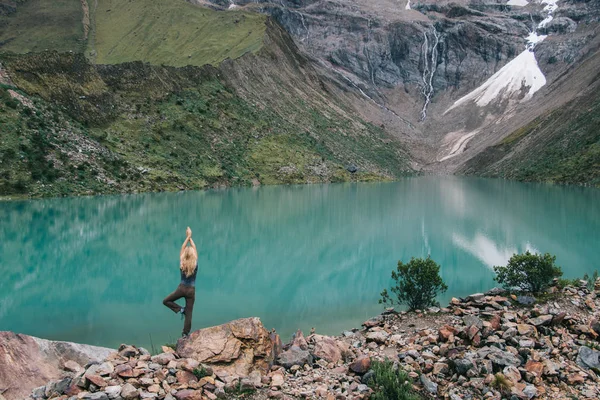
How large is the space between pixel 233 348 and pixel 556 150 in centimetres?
9136

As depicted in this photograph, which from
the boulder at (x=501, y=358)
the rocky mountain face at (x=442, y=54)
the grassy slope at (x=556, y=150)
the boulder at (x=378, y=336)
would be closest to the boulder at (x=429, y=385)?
the boulder at (x=501, y=358)

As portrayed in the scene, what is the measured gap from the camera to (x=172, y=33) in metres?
119

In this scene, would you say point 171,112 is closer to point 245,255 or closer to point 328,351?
point 245,255

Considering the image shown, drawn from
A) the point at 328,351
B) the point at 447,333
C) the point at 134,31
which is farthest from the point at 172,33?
the point at 447,333

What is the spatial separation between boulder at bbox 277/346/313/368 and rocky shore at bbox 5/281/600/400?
2 cm

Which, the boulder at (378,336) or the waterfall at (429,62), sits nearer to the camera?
the boulder at (378,336)

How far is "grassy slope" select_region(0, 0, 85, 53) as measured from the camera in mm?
119250

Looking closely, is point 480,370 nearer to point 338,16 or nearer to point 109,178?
point 109,178

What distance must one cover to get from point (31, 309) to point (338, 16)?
18497cm

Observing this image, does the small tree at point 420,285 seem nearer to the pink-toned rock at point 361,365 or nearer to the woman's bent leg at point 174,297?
the pink-toned rock at point 361,365

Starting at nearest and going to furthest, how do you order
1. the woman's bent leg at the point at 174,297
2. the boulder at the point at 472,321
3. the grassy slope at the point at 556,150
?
1. the boulder at the point at 472,321
2. the woman's bent leg at the point at 174,297
3. the grassy slope at the point at 556,150

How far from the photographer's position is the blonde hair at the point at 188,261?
10.7m

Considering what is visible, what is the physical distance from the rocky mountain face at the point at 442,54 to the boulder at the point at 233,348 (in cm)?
12840

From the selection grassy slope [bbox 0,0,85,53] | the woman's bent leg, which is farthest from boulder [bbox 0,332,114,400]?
grassy slope [bbox 0,0,85,53]
